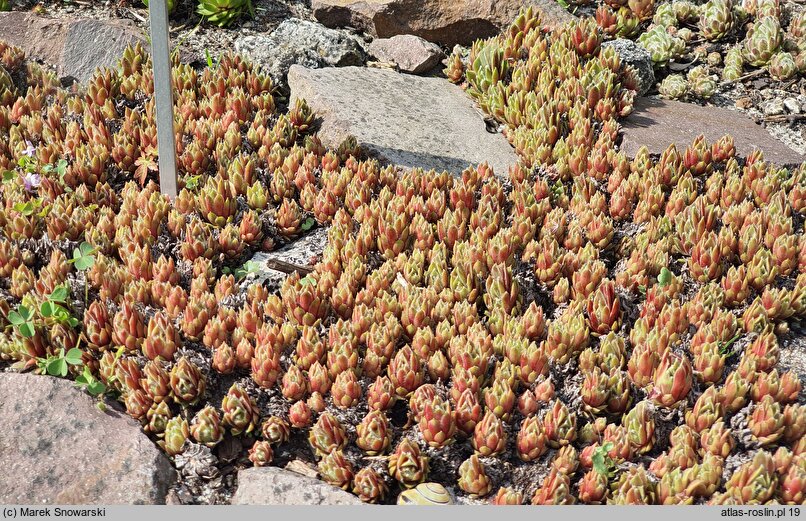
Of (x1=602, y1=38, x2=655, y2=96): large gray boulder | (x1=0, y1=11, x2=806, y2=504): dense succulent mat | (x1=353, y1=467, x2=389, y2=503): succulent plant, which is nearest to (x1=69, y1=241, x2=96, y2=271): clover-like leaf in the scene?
(x1=0, y1=11, x2=806, y2=504): dense succulent mat

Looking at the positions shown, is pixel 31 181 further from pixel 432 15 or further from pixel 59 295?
pixel 432 15

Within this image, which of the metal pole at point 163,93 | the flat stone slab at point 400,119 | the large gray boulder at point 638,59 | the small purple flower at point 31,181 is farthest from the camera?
the large gray boulder at point 638,59

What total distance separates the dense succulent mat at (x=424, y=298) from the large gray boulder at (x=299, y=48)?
64 centimetres

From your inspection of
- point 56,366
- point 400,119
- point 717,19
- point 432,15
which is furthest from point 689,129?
point 56,366

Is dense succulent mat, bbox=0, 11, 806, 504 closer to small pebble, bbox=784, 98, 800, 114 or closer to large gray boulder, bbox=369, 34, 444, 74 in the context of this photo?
large gray boulder, bbox=369, 34, 444, 74

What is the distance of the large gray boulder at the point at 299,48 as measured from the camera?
6.23 metres

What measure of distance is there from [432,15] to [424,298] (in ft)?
12.5

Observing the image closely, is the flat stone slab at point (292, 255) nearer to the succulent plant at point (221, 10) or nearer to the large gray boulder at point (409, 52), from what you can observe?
the large gray boulder at point (409, 52)

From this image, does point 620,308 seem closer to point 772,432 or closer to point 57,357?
point 772,432

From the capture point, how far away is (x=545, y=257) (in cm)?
433

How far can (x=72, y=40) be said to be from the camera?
626cm

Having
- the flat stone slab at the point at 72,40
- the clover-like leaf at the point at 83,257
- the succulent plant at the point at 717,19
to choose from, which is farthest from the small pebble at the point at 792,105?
the clover-like leaf at the point at 83,257

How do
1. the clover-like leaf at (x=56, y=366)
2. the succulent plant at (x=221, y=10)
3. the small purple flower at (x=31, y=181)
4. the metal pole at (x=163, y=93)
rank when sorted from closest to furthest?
the clover-like leaf at (x=56, y=366) < the metal pole at (x=163, y=93) < the small purple flower at (x=31, y=181) < the succulent plant at (x=221, y=10)

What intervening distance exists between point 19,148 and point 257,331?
2.30m
